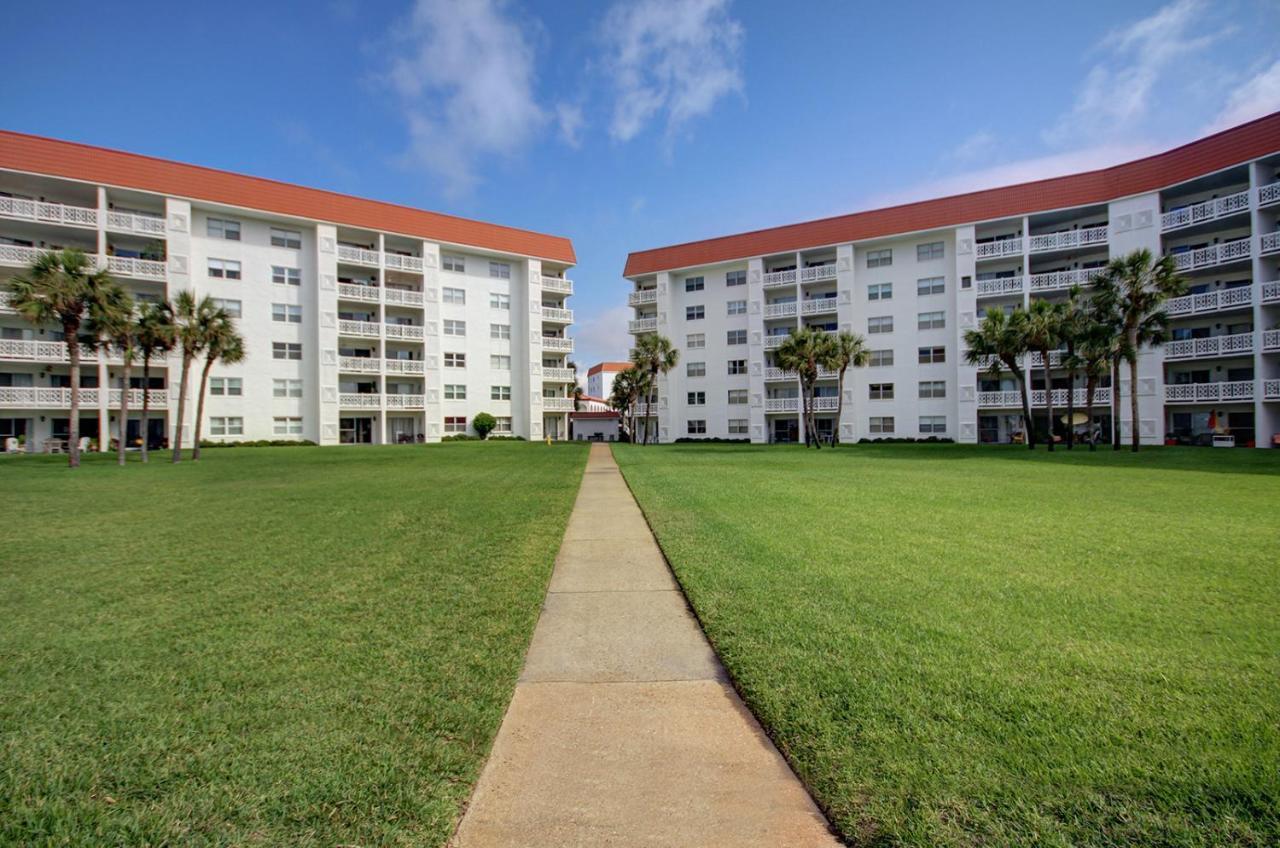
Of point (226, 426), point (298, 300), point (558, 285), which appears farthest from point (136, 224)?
point (558, 285)

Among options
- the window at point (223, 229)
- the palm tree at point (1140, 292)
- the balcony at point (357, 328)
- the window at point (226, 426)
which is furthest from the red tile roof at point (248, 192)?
the palm tree at point (1140, 292)

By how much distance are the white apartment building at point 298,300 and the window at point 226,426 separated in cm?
11

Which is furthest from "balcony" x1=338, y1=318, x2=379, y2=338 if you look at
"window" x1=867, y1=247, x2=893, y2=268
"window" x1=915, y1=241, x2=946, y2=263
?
"window" x1=915, y1=241, x2=946, y2=263

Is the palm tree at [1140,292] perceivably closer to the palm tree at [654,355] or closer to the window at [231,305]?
the palm tree at [654,355]

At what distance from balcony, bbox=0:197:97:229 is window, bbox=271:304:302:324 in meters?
11.6

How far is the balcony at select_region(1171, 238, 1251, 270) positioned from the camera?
117 feet

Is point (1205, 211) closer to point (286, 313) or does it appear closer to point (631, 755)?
point (631, 755)

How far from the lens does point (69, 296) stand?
23750 millimetres

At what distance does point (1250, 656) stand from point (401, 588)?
7.33 metres

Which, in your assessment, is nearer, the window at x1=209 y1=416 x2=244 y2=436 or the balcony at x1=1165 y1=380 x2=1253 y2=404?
the balcony at x1=1165 y1=380 x2=1253 y2=404

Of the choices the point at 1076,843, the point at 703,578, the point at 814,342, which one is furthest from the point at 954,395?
the point at 1076,843

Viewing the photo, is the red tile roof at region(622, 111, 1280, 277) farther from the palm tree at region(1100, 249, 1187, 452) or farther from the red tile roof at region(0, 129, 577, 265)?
the red tile roof at region(0, 129, 577, 265)

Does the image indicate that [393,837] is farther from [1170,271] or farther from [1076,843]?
[1170,271]

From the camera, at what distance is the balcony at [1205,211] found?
35.6m
